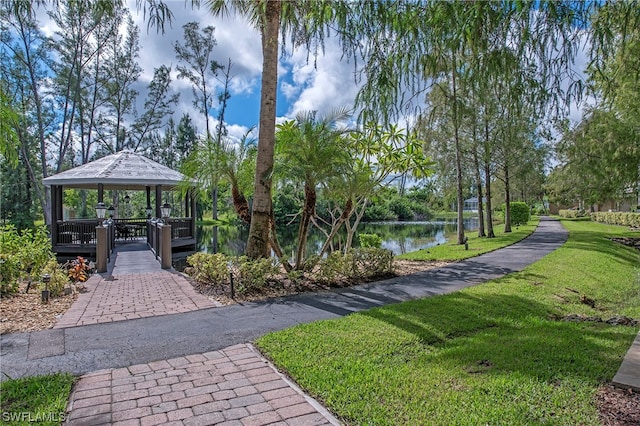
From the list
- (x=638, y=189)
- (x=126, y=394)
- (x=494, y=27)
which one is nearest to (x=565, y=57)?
(x=494, y=27)

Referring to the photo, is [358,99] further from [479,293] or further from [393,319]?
[479,293]

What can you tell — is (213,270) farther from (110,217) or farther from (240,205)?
(110,217)

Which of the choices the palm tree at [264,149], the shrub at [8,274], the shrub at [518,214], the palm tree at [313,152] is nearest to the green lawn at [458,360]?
the palm tree at [313,152]

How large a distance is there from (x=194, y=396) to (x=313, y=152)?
17.1ft

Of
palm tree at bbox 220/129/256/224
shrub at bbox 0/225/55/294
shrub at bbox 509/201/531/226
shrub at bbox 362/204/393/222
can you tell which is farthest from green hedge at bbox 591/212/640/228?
shrub at bbox 0/225/55/294

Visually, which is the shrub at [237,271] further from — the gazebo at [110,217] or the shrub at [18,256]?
the gazebo at [110,217]

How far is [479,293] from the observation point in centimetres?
661

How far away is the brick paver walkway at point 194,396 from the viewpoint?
2.63 meters

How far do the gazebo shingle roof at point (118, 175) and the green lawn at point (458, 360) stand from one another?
9.35m

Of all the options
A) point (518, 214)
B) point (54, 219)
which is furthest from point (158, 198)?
point (518, 214)

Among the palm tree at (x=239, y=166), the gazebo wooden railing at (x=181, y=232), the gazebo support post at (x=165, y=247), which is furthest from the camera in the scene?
the gazebo wooden railing at (x=181, y=232)

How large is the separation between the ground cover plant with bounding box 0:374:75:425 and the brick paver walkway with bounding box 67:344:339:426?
0.08 metres

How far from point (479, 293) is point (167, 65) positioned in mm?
31307

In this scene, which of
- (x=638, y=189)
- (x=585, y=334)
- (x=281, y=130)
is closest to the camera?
(x=585, y=334)
